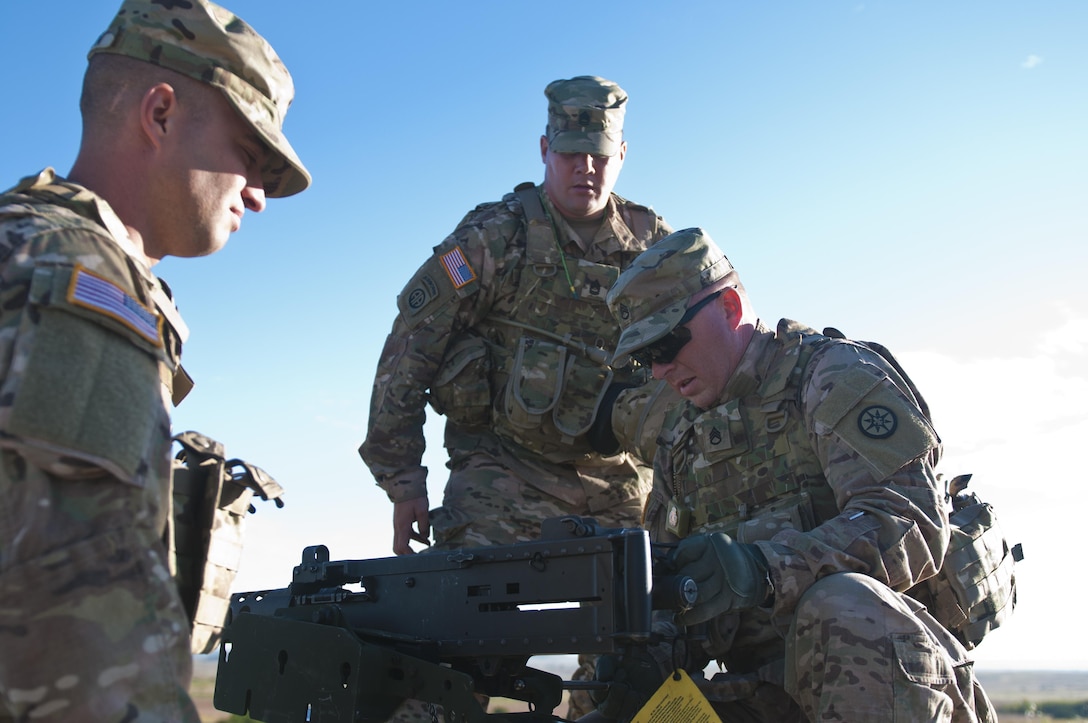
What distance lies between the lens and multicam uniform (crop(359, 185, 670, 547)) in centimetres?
586

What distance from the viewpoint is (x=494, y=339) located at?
6.19 m

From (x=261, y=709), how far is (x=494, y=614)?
3.05 ft

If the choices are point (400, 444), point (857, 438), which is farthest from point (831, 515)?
point (400, 444)

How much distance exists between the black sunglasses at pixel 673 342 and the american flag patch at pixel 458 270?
159 centimetres

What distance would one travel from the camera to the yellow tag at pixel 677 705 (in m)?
3.62

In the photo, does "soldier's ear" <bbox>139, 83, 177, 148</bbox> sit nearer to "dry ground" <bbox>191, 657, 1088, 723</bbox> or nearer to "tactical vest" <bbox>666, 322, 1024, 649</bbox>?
"tactical vest" <bbox>666, 322, 1024, 649</bbox>

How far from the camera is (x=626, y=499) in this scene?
20.1 feet

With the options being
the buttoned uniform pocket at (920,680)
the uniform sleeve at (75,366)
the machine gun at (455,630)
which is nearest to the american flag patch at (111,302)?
the uniform sleeve at (75,366)

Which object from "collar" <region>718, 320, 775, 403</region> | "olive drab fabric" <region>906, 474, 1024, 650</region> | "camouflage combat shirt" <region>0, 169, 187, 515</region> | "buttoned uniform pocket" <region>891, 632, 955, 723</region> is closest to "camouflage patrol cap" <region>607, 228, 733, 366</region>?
"collar" <region>718, 320, 775, 403</region>

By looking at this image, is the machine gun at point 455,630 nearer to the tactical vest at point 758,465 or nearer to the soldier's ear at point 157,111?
the tactical vest at point 758,465

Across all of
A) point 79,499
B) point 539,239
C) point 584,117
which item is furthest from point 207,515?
point 79,499

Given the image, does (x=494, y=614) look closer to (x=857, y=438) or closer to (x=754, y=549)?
(x=754, y=549)

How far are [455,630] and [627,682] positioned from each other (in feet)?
2.55

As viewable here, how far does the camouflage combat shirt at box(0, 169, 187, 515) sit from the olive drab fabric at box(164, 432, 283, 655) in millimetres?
4577
